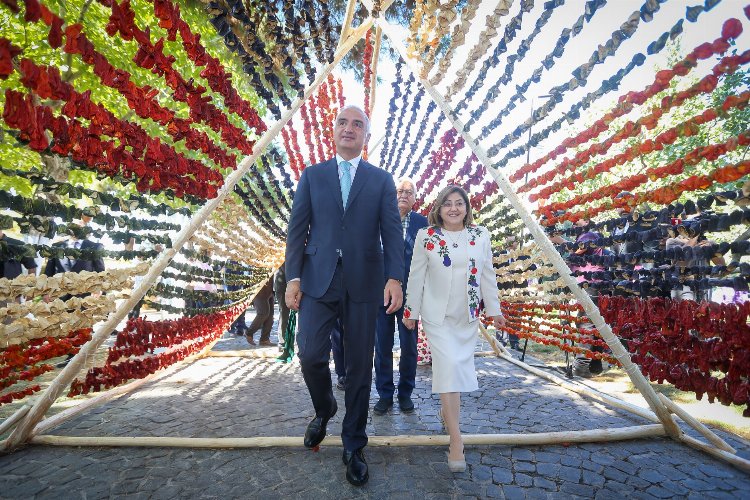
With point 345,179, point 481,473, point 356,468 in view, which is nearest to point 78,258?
point 345,179

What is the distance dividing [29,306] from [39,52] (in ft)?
26.0

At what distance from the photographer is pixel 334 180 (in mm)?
2594

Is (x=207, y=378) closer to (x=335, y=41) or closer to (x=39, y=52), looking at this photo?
(x=335, y=41)

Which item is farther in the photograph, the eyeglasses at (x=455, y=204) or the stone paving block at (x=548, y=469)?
the eyeglasses at (x=455, y=204)

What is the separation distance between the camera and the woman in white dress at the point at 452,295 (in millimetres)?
2527

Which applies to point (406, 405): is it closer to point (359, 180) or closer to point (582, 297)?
point (582, 297)

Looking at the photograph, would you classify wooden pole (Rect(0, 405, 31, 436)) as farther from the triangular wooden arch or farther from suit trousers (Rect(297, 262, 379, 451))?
suit trousers (Rect(297, 262, 379, 451))

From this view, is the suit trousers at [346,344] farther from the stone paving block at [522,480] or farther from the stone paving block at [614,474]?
the stone paving block at [614,474]

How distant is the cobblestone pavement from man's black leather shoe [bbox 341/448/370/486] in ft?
0.16

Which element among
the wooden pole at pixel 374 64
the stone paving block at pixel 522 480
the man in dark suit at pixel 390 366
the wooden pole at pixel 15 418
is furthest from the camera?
the wooden pole at pixel 374 64

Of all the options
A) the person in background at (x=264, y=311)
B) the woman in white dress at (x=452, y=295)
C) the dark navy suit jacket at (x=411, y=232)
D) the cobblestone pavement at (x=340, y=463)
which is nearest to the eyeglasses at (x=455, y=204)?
the woman in white dress at (x=452, y=295)

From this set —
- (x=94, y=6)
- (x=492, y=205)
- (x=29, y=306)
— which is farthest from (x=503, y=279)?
(x=94, y=6)

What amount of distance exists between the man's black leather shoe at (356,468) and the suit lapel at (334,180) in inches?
57.2

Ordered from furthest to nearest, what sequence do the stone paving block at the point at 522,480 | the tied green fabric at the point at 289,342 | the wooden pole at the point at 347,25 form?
A: the tied green fabric at the point at 289,342 < the wooden pole at the point at 347,25 < the stone paving block at the point at 522,480
